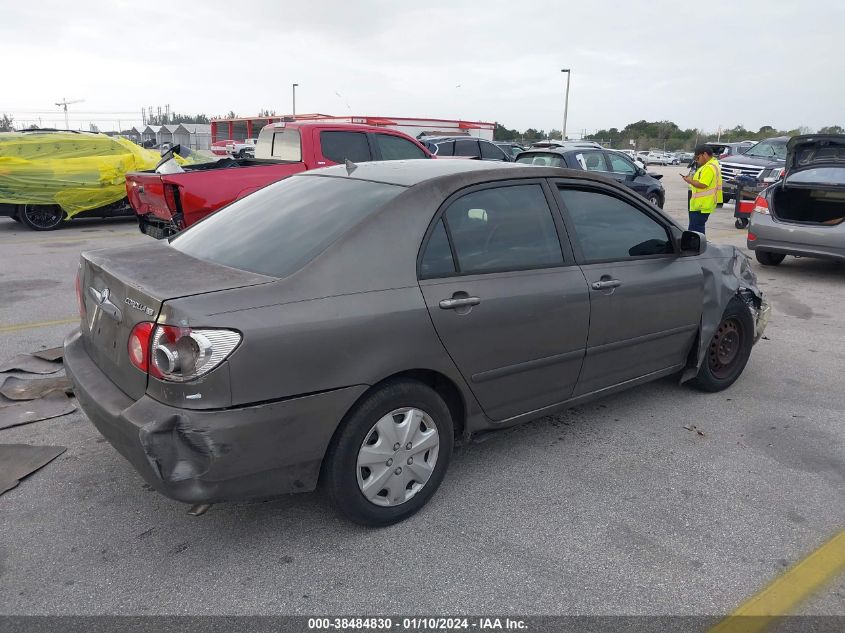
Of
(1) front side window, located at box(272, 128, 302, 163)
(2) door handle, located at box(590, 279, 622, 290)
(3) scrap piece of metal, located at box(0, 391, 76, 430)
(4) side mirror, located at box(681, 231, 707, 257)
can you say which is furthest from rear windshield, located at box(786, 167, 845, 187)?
(3) scrap piece of metal, located at box(0, 391, 76, 430)

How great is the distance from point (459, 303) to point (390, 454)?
74cm

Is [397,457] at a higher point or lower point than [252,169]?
lower

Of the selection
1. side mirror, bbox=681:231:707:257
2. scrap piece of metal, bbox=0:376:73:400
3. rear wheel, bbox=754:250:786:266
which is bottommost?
scrap piece of metal, bbox=0:376:73:400

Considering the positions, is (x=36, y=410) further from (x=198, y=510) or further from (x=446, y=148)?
(x=446, y=148)

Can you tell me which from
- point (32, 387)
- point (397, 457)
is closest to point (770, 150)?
point (397, 457)

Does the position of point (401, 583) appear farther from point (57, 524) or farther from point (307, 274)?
point (57, 524)

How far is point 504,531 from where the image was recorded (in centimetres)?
303

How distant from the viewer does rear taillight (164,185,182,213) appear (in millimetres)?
7996

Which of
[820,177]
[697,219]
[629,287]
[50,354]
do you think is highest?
[820,177]

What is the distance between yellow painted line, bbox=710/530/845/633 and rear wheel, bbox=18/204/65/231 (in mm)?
12603

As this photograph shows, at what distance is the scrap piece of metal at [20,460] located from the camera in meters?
3.31

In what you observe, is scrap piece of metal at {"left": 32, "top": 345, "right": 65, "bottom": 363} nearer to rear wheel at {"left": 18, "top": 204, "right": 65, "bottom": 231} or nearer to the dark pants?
rear wheel at {"left": 18, "top": 204, "right": 65, "bottom": 231}

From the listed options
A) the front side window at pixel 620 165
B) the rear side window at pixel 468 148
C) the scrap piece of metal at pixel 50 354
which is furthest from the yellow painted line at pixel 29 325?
the rear side window at pixel 468 148

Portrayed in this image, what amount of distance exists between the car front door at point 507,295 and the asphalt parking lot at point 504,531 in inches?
20.0
